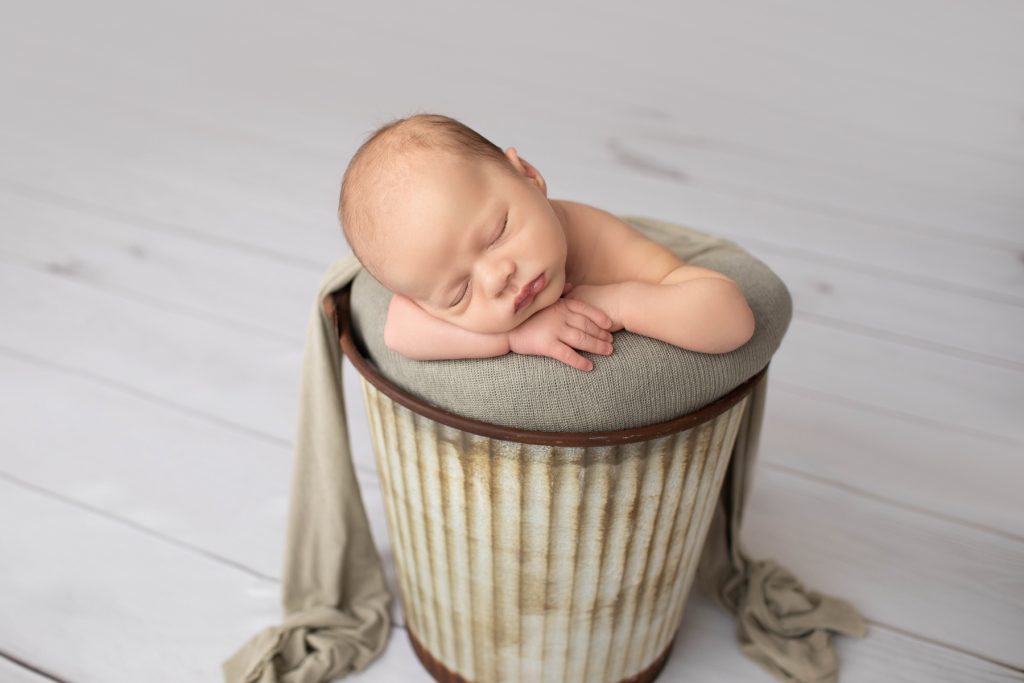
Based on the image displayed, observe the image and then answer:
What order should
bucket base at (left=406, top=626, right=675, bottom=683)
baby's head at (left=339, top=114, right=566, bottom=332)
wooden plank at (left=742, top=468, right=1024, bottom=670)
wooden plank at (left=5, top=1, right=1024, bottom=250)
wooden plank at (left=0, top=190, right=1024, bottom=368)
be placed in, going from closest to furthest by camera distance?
baby's head at (left=339, top=114, right=566, bottom=332) < bucket base at (left=406, top=626, right=675, bottom=683) < wooden plank at (left=742, top=468, right=1024, bottom=670) < wooden plank at (left=0, top=190, right=1024, bottom=368) < wooden plank at (left=5, top=1, right=1024, bottom=250)

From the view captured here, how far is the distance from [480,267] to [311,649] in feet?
1.97

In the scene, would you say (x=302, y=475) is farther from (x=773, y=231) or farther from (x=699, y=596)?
(x=773, y=231)

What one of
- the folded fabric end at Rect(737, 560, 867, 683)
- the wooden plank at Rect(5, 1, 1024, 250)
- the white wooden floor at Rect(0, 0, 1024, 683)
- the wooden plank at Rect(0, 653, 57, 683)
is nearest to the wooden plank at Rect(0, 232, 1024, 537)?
the white wooden floor at Rect(0, 0, 1024, 683)

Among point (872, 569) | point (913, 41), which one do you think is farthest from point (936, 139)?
point (872, 569)

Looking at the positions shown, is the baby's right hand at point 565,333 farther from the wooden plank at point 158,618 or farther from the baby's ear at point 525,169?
the wooden plank at point 158,618

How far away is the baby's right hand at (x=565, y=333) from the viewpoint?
36.0 inches

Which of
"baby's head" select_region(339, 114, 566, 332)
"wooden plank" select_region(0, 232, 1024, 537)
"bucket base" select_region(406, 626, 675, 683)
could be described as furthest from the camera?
→ "wooden plank" select_region(0, 232, 1024, 537)

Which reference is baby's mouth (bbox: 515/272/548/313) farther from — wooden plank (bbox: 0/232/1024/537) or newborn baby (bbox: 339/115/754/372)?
wooden plank (bbox: 0/232/1024/537)

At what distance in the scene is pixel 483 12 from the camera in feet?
10.6

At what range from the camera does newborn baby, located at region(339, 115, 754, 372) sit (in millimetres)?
889

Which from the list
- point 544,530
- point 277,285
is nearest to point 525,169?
point 544,530

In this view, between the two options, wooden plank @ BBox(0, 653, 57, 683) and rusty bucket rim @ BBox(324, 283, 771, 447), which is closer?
rusty bucket rim @ BBox(324, 283, 771, 447)

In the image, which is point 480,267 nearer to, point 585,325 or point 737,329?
point 585,325

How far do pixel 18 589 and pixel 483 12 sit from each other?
7.80 feet
